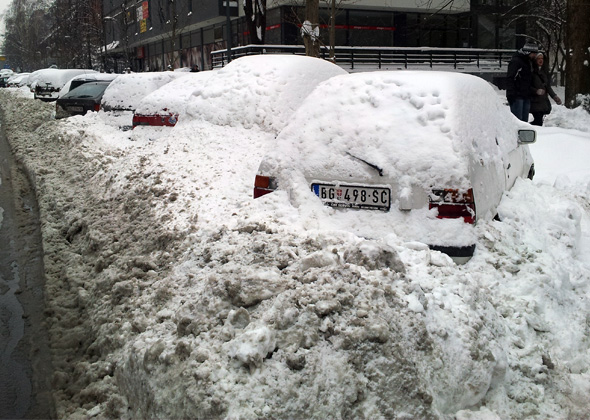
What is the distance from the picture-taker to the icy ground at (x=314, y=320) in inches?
113

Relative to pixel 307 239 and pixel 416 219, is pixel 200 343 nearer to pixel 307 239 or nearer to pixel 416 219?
pixel 307 239

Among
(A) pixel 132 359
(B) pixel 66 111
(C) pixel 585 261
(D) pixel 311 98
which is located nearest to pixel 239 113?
(D) pixel 311 98

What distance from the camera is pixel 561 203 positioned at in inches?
219

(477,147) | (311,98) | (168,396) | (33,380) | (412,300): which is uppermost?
(311,98)

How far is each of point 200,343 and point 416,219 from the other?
1902 millimetres

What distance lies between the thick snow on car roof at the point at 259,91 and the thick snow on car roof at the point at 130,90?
5.10 m

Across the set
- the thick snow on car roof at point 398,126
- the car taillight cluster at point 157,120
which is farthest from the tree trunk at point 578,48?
the thick snow on car roof at point 398,126

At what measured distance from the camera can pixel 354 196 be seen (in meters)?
4.52

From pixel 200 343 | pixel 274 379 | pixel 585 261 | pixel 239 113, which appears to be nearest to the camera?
pixel 274 379

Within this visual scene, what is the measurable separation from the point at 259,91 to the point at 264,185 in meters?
3.61

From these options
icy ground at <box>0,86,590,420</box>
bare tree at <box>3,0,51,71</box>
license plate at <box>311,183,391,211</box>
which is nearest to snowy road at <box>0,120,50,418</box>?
icy ground at <box>0,86,590,420</box>

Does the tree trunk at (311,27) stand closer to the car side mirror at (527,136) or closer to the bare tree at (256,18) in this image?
the car side mirror at (527,136)

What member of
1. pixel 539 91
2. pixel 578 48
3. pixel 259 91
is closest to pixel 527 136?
pixel 259 91

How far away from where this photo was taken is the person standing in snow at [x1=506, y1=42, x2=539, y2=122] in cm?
1135
